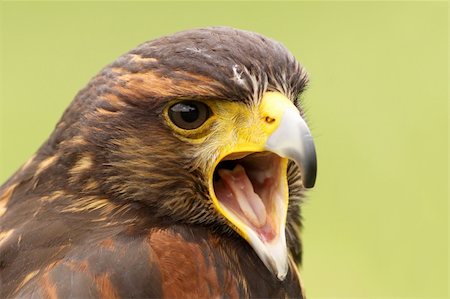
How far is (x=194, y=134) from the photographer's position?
3.54 m

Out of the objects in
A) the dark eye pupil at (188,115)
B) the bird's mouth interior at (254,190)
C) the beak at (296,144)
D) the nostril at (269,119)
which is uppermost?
the dark eye pupil at (188,115)

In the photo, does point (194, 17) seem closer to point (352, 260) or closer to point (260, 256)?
point (352, 260)

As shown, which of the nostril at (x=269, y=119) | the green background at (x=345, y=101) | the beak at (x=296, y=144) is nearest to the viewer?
the beak at (x=296, y=144)

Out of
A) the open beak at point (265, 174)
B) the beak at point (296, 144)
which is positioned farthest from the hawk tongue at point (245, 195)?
the beak at point (296, 144)

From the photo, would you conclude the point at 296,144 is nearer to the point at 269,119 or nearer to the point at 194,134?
the point at 269,119

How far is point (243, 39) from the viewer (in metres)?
3.57

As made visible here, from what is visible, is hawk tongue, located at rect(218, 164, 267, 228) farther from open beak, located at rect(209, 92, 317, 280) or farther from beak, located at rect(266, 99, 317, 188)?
beak, located at rect(266, 99, 317, 188)

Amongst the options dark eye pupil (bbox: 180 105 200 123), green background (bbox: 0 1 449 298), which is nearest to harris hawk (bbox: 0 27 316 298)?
dark eye pupil (bbox: 180 105 200 123)

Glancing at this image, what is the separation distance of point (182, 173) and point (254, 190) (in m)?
0.24

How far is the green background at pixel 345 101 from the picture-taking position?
782 cm

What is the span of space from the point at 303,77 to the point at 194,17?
6.96 meters

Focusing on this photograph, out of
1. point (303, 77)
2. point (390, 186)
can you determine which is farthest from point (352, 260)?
point (303, 77)

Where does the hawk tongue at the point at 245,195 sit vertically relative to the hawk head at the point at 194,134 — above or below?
below

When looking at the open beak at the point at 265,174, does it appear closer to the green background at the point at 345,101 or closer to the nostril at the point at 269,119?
the nostril at the point at 269,119
